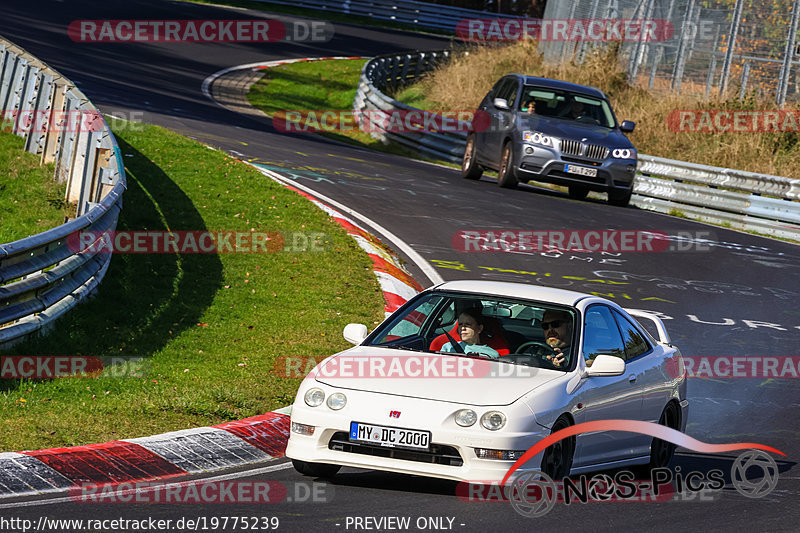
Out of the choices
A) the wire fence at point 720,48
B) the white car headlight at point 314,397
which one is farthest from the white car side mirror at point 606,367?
the wire fence at point 720,48

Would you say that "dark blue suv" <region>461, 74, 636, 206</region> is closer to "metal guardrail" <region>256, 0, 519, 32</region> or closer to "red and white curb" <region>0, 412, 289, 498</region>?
"red and white curb" <region>0, 412, 289, 498</region>

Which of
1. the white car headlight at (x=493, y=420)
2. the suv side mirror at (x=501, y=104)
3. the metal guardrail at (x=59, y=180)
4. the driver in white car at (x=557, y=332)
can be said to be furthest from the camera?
the suv side mirror at (x=501, y=104)

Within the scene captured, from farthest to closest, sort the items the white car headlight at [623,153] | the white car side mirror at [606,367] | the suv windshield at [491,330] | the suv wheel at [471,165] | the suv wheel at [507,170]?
the suv wheel at [471,165] → the suv wheel at [507,170] → the white car headlight at [623,153] → the suv windshield at [491,330] → the white car side mirror at [606,367]

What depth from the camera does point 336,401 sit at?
25.1 ft

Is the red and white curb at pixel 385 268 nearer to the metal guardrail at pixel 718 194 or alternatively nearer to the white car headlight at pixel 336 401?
the white car headlight at pixel 336 401

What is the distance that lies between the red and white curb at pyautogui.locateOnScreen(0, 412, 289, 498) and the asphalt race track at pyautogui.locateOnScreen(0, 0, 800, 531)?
278mm

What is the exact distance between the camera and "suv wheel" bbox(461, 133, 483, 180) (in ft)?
78.9

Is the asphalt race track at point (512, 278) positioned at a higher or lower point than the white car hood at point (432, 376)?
lower

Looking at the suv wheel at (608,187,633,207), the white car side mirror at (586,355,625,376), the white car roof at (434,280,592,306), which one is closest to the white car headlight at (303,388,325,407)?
the white car roof at (434,280,592,306)

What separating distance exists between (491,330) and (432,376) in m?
1.04

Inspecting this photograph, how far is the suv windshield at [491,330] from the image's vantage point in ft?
28.1

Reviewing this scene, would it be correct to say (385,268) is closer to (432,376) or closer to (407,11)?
(432,376)

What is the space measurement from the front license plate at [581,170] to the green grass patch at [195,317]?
565 cm

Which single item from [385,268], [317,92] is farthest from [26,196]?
[317,92]
